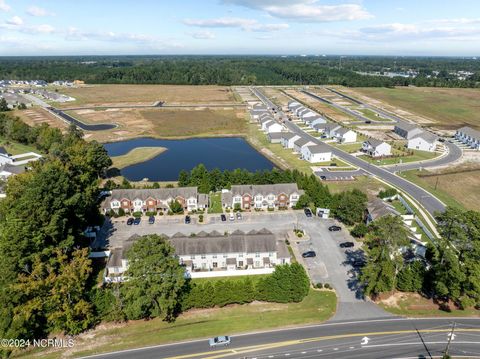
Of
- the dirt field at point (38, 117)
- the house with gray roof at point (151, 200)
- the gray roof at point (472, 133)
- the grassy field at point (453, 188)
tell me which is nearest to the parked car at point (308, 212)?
the house with gray roof at point (151, 200)

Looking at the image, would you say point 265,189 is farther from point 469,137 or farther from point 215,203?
point 469,137

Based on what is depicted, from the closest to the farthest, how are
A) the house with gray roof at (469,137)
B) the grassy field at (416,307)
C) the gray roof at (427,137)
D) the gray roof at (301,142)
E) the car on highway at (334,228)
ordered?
the grassy field at (416,307)
the car on highway at (334,228)
the gray roof at (301,142)
the gray roof at (427,137)
the house with gray roof at (469,137)

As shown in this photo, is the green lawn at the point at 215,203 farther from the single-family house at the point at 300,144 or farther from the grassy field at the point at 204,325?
the single-family house at the point at 300,144

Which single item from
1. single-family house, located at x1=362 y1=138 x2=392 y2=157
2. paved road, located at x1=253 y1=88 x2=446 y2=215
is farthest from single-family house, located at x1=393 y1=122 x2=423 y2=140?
paved road, located at x1=253 y1=88 x2=446 y2=215

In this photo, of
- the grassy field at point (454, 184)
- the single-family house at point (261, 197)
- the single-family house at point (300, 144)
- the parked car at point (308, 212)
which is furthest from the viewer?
the single-family house at point (300, 144)

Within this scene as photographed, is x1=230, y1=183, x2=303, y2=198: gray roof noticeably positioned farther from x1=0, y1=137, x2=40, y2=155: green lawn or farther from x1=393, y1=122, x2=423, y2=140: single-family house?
x1=0, y1=137, x2=40, y2=155: green lawn

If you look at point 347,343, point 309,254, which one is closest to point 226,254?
point 309,254

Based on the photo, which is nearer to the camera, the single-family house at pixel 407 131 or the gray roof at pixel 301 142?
the gray roof at pixel 301 142
